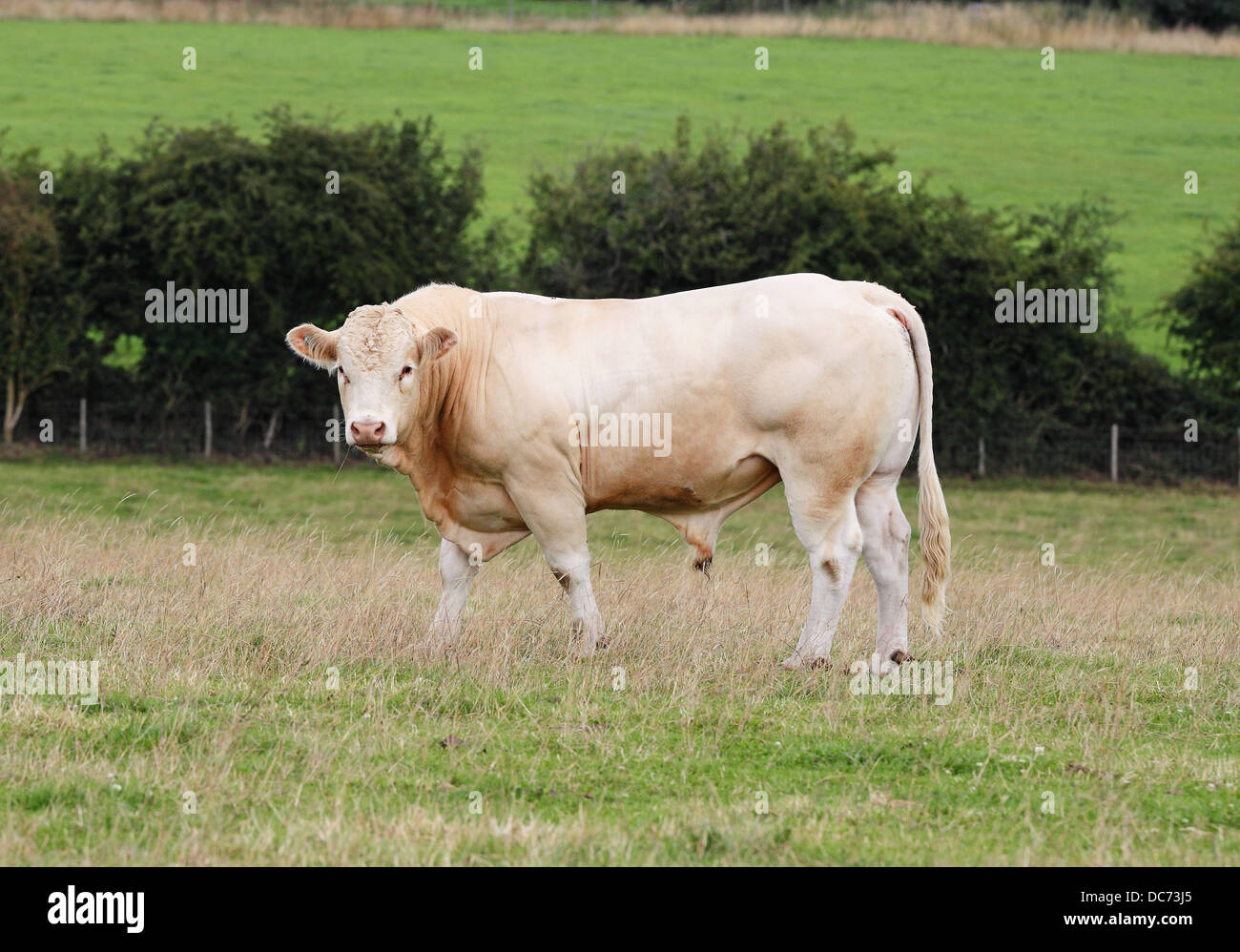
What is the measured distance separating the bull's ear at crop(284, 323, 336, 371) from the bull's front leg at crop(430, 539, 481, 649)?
133 cm

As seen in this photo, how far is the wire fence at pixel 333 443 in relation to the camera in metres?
27.7

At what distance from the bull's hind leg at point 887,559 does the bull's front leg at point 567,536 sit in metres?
1.67

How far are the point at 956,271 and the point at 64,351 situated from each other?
16.6m

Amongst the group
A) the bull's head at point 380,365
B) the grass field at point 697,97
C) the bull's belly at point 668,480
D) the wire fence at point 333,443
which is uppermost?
the grass field at point 697,97

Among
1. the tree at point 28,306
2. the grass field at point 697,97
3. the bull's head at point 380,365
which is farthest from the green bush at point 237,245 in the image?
the bull's head at point 380,365

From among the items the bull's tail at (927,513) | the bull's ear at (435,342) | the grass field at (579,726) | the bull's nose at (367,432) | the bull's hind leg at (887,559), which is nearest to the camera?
the grass field at (579,726)

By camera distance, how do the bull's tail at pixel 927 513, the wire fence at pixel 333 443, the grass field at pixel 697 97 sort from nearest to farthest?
the bull's tail at pixel 927 513, the wire fence at pixel 333 443, the grass field at pixel 697 97

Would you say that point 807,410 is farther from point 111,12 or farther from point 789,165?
point 111,12

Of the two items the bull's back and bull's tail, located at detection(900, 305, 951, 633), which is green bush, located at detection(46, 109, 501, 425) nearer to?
the bull's back

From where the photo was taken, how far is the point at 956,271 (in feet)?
95.9

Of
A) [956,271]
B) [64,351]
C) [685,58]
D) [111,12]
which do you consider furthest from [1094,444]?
[111,12]

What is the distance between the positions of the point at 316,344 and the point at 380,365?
1.75ft

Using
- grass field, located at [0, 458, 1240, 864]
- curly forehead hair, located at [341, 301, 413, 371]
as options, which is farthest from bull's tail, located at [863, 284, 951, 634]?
curly forehead hair, located at [341, 301, 413, 371]

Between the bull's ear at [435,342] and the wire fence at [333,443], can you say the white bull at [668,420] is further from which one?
the wire fence at [333,443]
